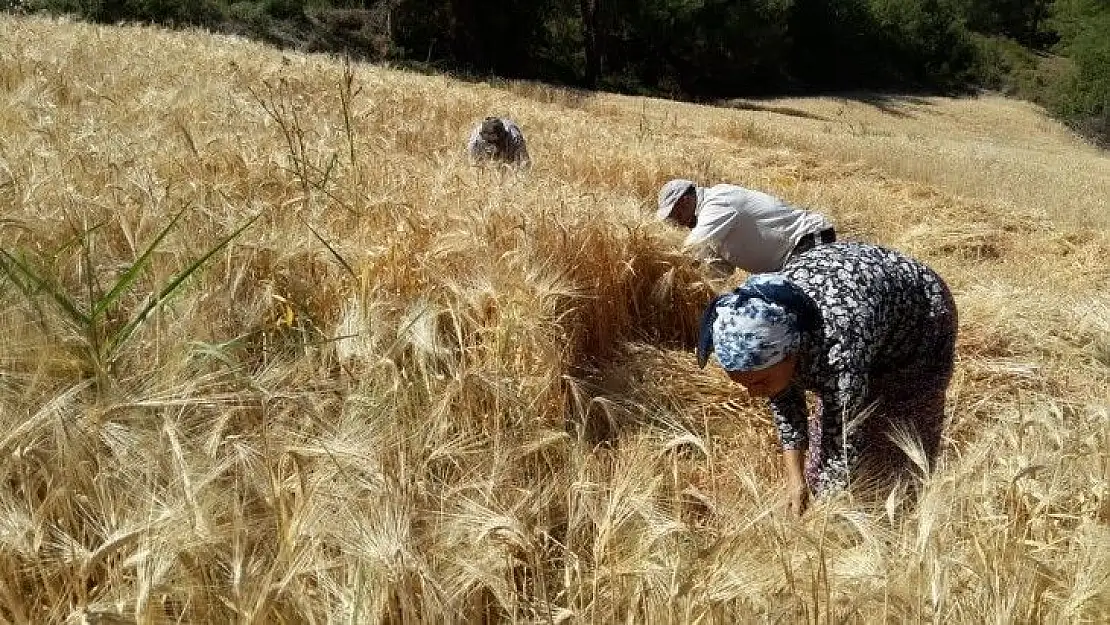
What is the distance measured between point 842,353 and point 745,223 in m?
2.01

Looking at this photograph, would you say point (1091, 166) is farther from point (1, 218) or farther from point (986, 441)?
point (1, 218)

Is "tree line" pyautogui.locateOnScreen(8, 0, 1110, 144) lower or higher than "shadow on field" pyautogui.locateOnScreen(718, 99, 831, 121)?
higher

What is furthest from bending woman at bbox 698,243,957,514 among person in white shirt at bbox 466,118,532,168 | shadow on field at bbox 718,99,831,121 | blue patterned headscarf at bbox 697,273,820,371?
shadow on field at bbox 718,99,831,121

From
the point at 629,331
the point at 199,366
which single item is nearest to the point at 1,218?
the point at 199,366

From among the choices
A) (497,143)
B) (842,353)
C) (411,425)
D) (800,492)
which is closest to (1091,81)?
(497,143)

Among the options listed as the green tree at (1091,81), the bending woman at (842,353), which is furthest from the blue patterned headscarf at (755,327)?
the green tree at (1091,81)

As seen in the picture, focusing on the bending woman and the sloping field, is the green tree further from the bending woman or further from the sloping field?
the bending woman

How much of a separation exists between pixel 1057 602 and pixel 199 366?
1496 millimetres

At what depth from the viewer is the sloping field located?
110 cm

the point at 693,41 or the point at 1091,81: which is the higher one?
the point at 1091,81

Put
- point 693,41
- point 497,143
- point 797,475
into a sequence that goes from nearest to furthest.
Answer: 1. point 797,475
2. point 497,143
3. point 693,41

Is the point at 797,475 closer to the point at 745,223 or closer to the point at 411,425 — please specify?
the point at 411,425

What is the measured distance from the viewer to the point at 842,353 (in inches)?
78.1

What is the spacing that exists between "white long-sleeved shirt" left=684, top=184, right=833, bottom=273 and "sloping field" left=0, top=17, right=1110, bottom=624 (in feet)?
1.71
